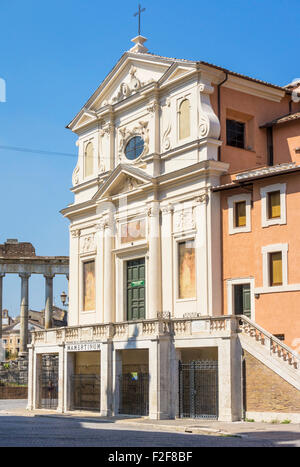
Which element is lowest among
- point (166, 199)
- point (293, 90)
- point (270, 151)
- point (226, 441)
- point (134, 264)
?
point (226, 441)

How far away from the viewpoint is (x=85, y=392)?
4128 centimetres

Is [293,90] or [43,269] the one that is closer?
[293,90]

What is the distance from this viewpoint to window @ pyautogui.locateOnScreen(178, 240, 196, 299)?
125ft

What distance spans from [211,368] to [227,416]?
248 centimetres

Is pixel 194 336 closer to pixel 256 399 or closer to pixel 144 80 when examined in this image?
pixel 256 399

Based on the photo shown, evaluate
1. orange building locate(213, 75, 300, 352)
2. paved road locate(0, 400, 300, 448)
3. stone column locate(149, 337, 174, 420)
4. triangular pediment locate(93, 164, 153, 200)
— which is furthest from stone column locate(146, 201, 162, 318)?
paved road locate(0, 400, 300, 448)

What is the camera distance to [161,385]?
111 feet

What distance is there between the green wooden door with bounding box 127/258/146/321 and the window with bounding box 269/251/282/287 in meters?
8.77

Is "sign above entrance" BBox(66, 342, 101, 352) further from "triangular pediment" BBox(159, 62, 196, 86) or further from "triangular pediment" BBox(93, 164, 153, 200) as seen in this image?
"triangular pediment" BBox(159, 62, 196, 86)

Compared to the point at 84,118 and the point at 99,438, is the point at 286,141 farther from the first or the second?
the point at 99,438

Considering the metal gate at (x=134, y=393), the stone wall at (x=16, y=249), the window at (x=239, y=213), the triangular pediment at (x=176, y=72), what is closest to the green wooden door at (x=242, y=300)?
the window at (x=239, y=213)
